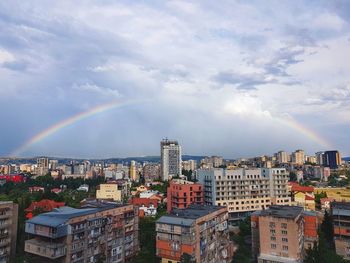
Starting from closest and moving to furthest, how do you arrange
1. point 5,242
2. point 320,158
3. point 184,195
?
point 5,242 → point 184,195 → point 320,158

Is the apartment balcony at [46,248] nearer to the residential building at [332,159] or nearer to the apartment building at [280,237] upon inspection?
the apartment building at [280,237]

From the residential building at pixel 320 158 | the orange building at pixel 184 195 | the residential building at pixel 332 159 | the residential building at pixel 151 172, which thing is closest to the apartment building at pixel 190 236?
the orange building at pixel 184 195

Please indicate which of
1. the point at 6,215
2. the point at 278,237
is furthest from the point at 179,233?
the point at 6,215

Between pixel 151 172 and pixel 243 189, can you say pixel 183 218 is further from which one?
pixel 151 172

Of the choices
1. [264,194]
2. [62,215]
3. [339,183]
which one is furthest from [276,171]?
[339,183]

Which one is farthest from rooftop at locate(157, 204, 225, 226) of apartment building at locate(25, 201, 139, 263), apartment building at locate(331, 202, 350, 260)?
apartment building at locate(331, 202, 350, 260)

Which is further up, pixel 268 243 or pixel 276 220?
pixel 276 220

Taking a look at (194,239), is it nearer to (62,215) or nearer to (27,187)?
(62,215)
